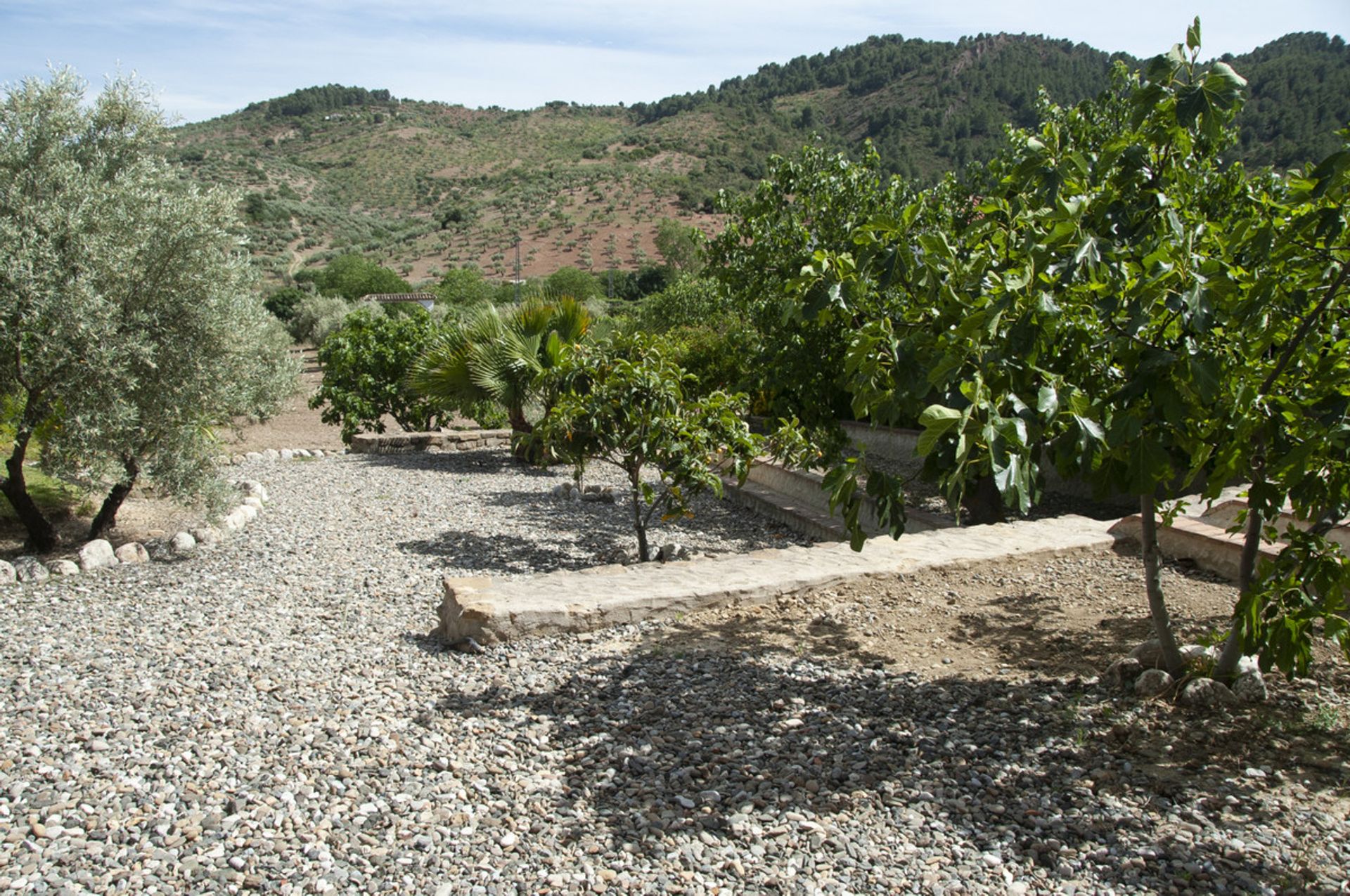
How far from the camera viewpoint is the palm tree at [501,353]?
32.9 ft

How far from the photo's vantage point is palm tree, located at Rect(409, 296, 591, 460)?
10016 mm

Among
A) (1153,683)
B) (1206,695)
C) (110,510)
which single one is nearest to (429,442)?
(110,510)

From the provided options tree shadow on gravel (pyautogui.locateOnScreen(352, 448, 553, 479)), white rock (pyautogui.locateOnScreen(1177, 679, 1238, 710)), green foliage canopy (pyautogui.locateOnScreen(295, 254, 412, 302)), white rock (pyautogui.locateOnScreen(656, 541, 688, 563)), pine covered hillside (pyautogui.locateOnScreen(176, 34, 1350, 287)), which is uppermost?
pine covered hillside (pyautogui.locateOnScreen(176, 34, 1350, 287))

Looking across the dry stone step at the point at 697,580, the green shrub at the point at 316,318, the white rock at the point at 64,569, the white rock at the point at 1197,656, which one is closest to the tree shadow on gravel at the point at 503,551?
the dry stone step at the point at 697,580

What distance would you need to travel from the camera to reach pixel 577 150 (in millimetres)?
67750

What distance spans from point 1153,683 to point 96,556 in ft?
20.2

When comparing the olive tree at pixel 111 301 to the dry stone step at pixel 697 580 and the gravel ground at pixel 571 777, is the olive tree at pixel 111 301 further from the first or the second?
the dry stone step at pixel 697 580

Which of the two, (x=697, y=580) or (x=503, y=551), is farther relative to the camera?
(x=503, y=551)

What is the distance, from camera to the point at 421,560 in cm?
630

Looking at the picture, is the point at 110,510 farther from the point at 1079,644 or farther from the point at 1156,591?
the point at 1156,591

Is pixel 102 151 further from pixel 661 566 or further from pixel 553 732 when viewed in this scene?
pixel 553 732

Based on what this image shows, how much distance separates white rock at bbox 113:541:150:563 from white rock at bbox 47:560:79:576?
28cm

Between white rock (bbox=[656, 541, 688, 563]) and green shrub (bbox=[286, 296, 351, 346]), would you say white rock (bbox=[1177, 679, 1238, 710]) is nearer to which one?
white rock (bbox=[656, 541, 688, 563])

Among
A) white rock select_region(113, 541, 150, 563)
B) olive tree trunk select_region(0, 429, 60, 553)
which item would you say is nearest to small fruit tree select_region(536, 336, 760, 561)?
white rock select_region(113, 541, 150, 563)
